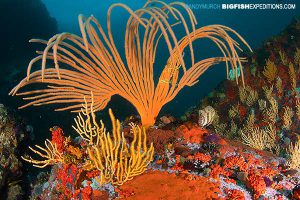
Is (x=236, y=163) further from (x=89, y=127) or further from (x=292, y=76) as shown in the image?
(x=292, y=76)

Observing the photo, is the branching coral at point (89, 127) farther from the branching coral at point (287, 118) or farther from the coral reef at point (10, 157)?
the branching coral at point (287, 118)

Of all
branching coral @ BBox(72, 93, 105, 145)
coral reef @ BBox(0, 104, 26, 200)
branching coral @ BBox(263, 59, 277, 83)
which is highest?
branching coral @ BBox(263, 59, 277, 83)

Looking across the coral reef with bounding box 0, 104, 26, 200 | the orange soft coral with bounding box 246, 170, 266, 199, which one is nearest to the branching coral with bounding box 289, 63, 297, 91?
the orange soft coral with bounding box 246, 170, 266, 199

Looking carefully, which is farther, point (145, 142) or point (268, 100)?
point (268, 100)

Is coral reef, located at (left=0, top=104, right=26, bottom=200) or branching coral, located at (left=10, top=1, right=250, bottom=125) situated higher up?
branching coral, located at (left=10, top=1, right=250, bottom=125)

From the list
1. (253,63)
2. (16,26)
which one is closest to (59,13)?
(16,26)

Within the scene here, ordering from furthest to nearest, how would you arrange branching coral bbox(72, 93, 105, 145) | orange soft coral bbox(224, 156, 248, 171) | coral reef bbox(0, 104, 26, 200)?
coral reef bbox(0, 104, 26, 200) < orange soft coral bbox(224, 156, 248, 171) < branching coral bbox(72, 93, 105, 145)

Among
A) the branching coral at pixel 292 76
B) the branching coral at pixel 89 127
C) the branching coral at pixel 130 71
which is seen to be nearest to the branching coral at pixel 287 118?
the branching coral at pixel 292 76

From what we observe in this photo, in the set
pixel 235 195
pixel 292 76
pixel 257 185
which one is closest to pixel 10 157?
pixel 235 195

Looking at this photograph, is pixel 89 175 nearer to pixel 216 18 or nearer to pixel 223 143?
pixel 223 143

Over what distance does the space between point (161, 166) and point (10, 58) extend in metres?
15.7

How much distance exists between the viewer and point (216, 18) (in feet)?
255

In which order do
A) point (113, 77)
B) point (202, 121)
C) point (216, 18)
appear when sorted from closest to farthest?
point (113, 77) < point (202, 121) < point (216, 18)

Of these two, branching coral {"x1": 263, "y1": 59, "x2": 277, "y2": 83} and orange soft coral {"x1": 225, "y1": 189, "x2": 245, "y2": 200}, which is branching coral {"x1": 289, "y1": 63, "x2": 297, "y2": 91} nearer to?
branching coral {"x1": 263, "y1": 59, "x2": 277, "y2": 83}
